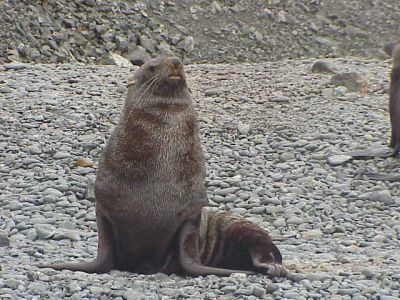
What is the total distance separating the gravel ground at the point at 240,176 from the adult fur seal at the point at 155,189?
0.47 ft

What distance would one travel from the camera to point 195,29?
19.6 m

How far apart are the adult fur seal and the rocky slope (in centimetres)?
1001

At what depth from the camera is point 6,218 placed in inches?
291

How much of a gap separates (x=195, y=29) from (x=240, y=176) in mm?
10787

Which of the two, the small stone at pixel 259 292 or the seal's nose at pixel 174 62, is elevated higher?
the seal's nose at pixel 174 62

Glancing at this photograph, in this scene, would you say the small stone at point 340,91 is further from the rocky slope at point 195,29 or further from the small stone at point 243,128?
the rocky slope at point 195,29

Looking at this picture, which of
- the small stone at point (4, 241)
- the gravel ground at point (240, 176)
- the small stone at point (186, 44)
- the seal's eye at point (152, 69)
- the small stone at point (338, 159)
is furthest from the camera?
the small stone at point (186, 44)

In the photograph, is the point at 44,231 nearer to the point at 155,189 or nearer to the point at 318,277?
the point at 155,189

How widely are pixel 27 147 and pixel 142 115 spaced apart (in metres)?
4.15

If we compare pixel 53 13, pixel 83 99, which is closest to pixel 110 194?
pixel 83 99

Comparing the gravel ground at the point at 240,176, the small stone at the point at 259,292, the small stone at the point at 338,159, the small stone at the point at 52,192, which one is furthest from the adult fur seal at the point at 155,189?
the small stone at the point at 338,159

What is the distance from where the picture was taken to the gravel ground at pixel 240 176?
521 centimetres

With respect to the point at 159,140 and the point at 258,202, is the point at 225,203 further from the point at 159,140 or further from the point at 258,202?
the point at 159,140

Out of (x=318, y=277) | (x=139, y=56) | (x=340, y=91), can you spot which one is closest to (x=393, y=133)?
(x=340, y=91)
